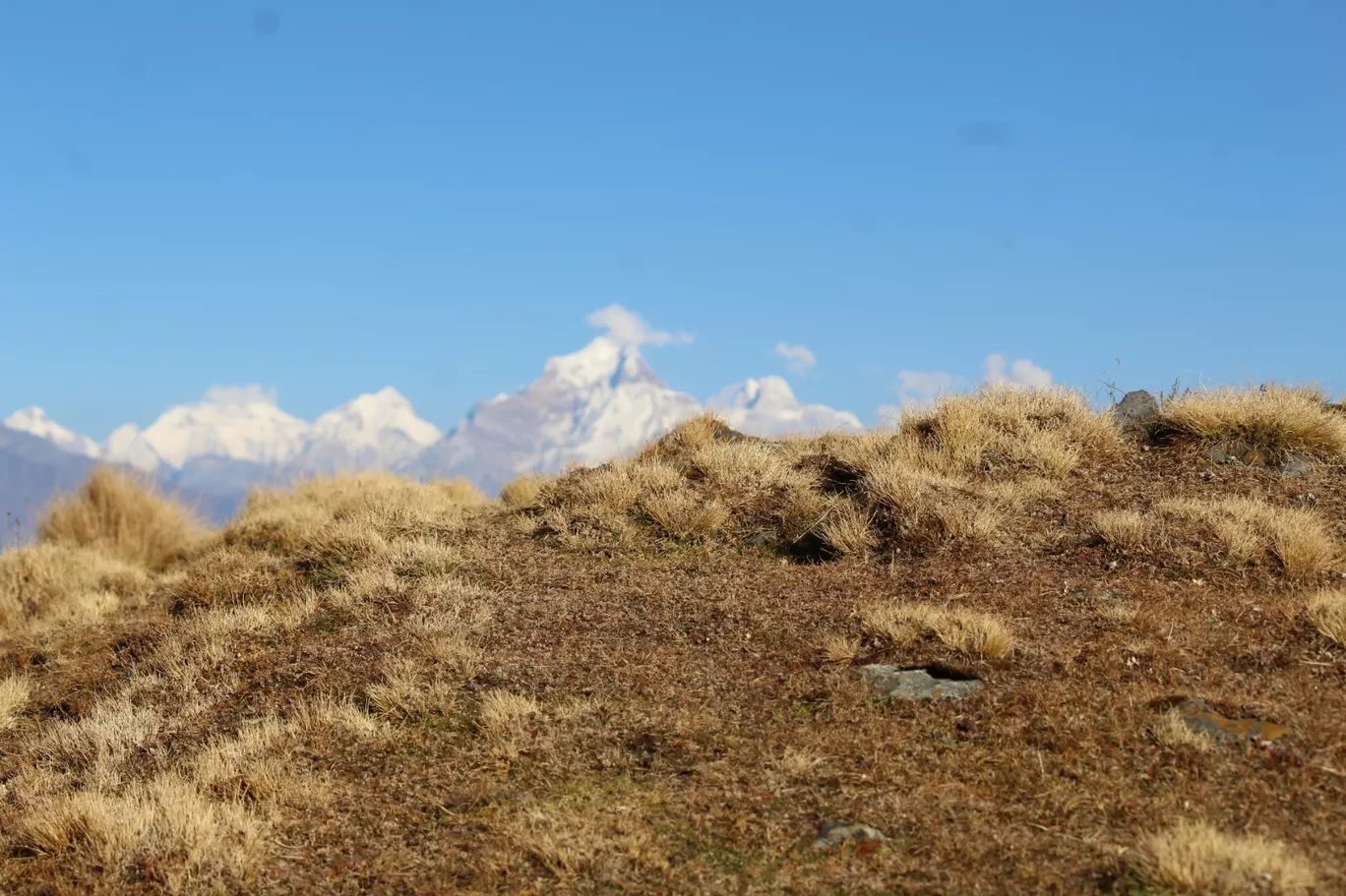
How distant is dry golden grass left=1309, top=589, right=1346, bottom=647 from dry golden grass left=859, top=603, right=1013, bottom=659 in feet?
6.53

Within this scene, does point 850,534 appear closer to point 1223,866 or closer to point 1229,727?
point 1229,727

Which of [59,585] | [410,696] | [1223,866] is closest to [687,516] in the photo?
[410,696]

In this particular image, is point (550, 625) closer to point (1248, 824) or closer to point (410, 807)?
point (410, 807)

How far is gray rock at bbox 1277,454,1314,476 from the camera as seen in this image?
34.7 feet

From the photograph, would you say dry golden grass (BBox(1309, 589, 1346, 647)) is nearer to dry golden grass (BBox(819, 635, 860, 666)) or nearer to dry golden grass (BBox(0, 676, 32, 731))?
dry golden grass (BBox(819, 635, 860, 666))

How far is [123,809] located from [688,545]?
5.97 meters

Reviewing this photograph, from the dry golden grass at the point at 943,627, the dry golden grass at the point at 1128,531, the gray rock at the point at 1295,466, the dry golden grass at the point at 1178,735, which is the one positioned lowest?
the dry golden grass at the point at 1178,735

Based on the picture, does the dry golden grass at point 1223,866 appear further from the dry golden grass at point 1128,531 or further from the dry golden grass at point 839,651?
the dry golden grass at point 1128,531

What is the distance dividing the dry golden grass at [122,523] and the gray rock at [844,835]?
1325cm

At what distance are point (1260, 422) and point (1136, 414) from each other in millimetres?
1485

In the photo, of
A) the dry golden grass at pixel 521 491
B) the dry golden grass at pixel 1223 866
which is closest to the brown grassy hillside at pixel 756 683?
the dry golden grass at pixel 1223 866

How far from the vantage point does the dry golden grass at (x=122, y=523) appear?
53.2 feet

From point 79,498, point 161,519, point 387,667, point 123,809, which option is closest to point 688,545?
point 387,667

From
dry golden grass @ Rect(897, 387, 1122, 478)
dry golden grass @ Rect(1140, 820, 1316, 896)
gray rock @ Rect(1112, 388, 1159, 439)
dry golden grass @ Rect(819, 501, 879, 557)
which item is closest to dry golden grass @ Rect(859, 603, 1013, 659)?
dry golden grass @ Rect(819, 501, 879, 557)
